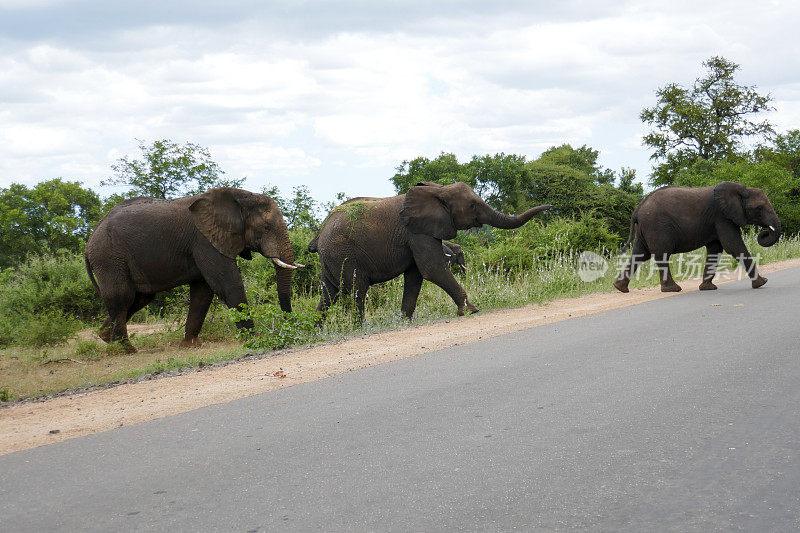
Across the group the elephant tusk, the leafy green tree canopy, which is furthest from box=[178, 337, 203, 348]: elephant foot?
the leafy green tree canopy

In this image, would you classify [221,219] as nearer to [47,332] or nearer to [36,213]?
[47,332]

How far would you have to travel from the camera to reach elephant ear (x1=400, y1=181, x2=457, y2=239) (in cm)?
1190

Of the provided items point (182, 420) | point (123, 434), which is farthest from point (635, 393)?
point (123, 434)

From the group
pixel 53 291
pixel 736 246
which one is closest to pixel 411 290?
pixel 736 246

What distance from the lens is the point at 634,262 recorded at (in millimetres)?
15305

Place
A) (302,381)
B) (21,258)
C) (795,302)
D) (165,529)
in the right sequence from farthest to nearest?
(21,258)
(795,302)
(302,381)
(165,529)

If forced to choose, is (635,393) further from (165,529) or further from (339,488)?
(165,529)

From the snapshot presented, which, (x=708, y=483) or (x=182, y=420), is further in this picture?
(x=182, y=420)

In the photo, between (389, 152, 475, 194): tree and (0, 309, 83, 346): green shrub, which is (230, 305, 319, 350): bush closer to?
(0, 309, 83, 346): green shrub

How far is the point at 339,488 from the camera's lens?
3949 millimetres

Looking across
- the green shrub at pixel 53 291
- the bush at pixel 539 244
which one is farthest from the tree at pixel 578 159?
the green shrub at pixel 53 291

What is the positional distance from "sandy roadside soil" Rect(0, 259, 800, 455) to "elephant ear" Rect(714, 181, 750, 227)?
5449 mm

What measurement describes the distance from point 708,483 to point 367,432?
2.15 meters

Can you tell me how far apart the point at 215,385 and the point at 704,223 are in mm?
11084
